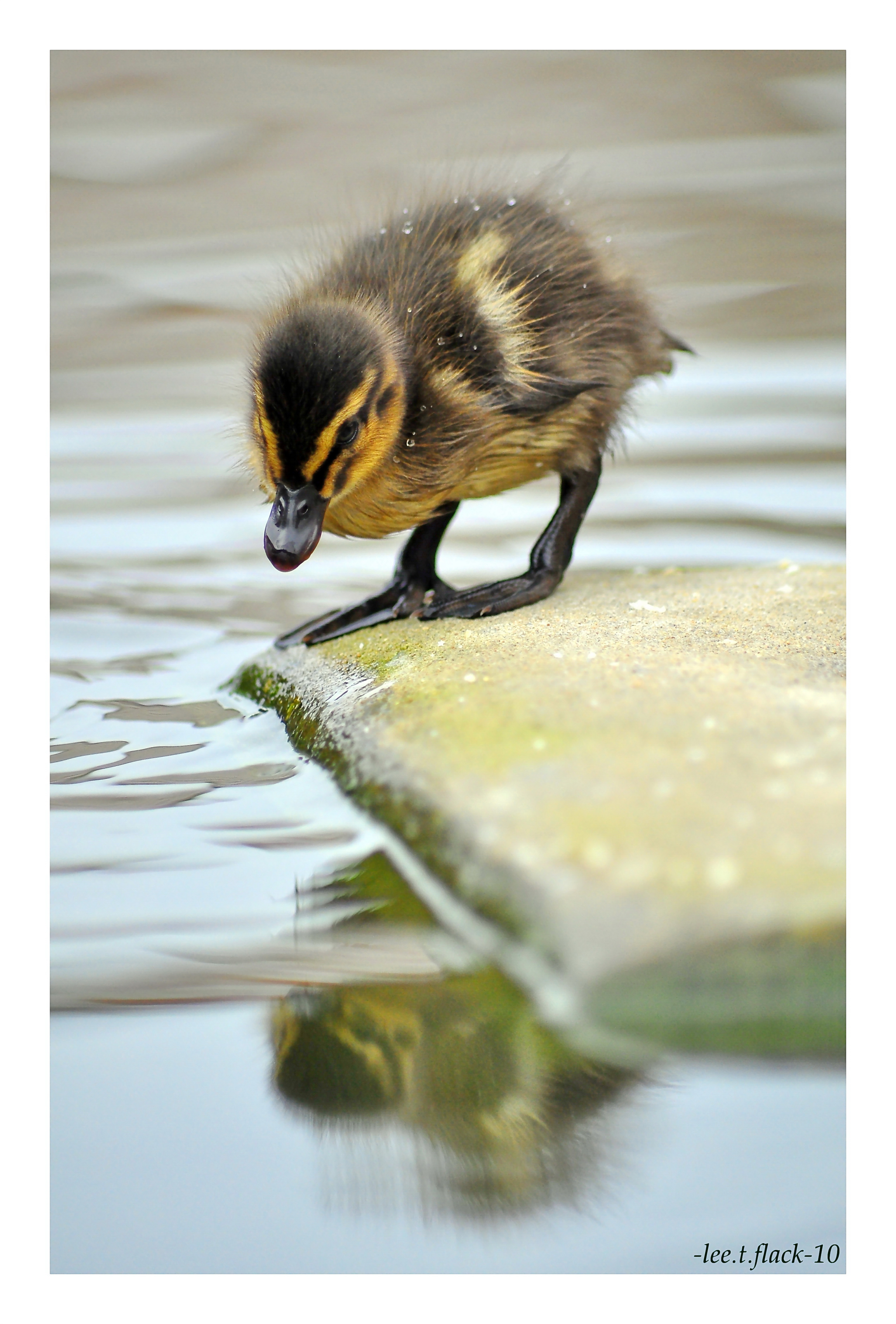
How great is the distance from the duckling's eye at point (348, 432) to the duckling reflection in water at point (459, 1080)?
90 centimetres

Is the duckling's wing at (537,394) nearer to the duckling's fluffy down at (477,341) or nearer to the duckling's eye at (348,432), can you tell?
the duckling's fluffy down at (477,341)

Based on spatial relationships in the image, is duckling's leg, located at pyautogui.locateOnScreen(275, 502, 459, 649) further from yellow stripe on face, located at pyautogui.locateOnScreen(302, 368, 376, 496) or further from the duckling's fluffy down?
yellow stripe on face, located at pyautogui.locateOnScreen(302, 368, 376, 496)

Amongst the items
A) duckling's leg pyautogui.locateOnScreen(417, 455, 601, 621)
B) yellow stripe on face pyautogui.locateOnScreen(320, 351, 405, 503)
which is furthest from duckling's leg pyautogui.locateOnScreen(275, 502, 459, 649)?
yellow stripe on face pyautogui.locateOnScreen(320, 351, 405, 503)

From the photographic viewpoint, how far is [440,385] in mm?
2221

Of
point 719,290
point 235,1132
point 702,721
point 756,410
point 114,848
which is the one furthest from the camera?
point 756,410

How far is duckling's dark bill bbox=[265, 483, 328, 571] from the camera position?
2.00 m

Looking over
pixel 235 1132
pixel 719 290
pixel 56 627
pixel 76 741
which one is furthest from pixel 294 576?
pixel 235 1132

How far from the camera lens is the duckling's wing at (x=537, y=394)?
226cm

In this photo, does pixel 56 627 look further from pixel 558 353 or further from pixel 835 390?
pixel 835 390

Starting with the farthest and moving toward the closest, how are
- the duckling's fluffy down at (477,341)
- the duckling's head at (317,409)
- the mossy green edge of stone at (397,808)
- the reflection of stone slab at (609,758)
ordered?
the duckling's fluffy down at (477,341), the duckling's head at (317,409), the mossy green edge of stone at (397,808), the reflection of stone slab at (609,758)

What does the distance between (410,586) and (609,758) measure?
1049 mm

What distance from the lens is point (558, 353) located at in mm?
2312

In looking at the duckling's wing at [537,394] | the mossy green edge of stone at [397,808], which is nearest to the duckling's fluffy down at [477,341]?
the duckling's wing at [537,394]
